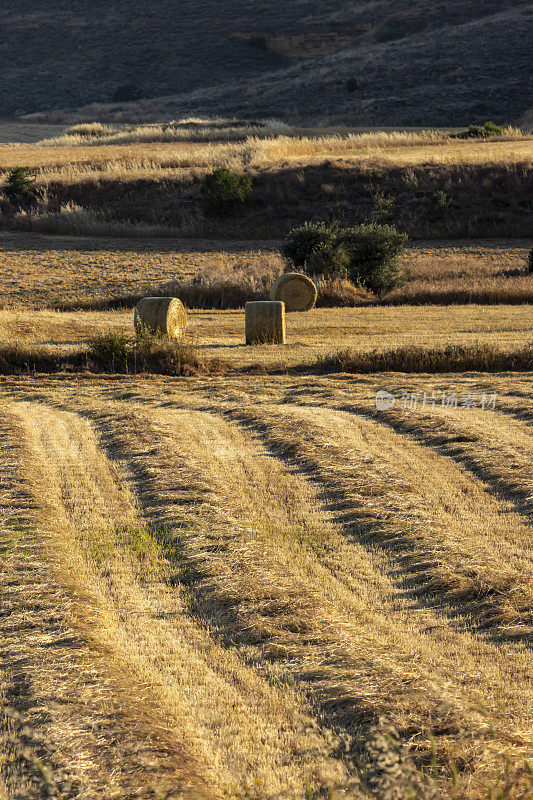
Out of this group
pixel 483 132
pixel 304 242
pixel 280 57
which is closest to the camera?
pixel 304 242

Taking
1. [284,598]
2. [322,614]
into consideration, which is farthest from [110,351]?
[322,614]

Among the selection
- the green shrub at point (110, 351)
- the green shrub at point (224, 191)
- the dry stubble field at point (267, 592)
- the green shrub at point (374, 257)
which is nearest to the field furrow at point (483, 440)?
the dry stubble field at point (267, 592)

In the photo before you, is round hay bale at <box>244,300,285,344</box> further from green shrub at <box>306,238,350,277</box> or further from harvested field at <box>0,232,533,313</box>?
green shrub at <box>306,238,350,277</box>

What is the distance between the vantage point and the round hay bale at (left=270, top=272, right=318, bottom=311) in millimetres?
25344

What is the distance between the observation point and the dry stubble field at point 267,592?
198 inches

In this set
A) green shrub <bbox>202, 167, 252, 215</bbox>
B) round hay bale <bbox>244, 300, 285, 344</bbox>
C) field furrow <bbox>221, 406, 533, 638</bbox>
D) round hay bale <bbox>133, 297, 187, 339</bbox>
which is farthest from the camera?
green shrub <bbox>202, 167, 252, 215</bbox>

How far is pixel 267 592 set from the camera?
7309 millimetres

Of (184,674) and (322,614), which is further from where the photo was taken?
(322,614)

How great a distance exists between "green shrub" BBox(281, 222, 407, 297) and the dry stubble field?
1325 cm

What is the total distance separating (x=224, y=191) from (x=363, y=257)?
59.1 feet

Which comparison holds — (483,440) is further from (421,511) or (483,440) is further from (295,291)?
(295,291)

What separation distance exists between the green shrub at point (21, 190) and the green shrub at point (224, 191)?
8917 millimetres

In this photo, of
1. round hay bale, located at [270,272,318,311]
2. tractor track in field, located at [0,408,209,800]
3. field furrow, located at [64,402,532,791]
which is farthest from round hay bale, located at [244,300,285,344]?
tractor track in field, located at [0,408,209,800]

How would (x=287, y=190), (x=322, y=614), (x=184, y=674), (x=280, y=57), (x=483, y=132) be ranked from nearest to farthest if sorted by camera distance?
(x=184, y=674) → (x=322, y=614) → (x=287, y=190) → (x=483, y=132) → (x=280, y=57)
